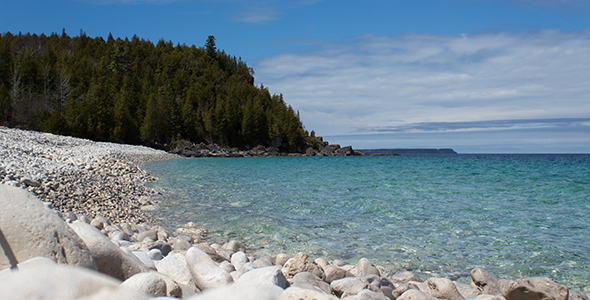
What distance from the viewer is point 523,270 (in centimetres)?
468

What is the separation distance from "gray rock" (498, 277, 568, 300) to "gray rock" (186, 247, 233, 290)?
275 centimetres

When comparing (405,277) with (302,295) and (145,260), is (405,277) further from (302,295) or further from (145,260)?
(145,260)

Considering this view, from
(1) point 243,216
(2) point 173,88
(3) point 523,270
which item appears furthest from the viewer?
(2) point 173,88

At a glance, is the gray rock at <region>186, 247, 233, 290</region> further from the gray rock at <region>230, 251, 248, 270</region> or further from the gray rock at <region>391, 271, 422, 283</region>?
the gray rock at <region>391, 271, 422, 283</region>

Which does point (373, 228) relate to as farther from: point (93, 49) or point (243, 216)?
point (93, 49)

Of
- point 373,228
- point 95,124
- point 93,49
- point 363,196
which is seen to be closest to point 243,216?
point 373,228

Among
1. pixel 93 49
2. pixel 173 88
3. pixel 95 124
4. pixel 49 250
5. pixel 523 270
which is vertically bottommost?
pixel 523 270

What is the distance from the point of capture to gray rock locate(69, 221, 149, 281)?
2799mm

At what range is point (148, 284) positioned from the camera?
2.31 metres

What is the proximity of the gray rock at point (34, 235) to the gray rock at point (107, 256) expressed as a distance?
0.14 meters

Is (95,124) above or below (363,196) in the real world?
above

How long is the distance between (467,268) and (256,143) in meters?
76.0

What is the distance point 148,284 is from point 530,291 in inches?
136

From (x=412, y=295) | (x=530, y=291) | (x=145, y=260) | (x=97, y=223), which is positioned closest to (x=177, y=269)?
(x=145, y=260)
